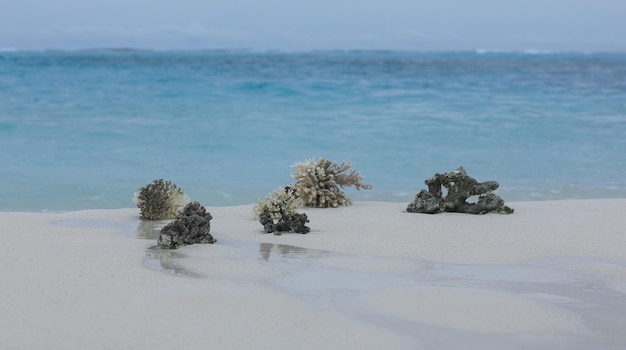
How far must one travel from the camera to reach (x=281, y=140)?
15.8m

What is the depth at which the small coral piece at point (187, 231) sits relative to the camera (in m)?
5.23

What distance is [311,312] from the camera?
3.89 meters

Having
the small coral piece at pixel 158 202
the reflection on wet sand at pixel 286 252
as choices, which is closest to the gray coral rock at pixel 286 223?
the reflection on wet sand at pixel 286 252

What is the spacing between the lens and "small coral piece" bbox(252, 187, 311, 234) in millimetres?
5816

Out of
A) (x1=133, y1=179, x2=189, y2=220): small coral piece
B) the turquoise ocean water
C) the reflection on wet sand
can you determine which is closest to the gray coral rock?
the reflection on wet sand

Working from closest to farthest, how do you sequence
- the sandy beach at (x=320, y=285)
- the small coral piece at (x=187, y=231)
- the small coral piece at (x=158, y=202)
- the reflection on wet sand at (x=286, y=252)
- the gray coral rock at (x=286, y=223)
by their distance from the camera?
the sandy beach at (x=320, y=285) < the reflection on wet sand at (x=286, y=252) < the small coral piece at (x=187, y=231) < the gray coral rock at (x=286, y=223) < the small coral piece at (x=158, y=202)

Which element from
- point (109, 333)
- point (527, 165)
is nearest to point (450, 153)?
point (527, 165)

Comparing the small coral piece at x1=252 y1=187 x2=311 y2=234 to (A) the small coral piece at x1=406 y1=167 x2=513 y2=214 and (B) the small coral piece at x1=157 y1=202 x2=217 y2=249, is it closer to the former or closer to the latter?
(B) the small coral piece at x1=157 y1=202 x2=217 y2=249

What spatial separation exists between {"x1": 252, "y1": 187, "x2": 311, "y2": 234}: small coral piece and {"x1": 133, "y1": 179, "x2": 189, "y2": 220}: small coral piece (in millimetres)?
905

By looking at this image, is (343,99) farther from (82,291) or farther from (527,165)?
(82,291)

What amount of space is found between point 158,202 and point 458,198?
270cm

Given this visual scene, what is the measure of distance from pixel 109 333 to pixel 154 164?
30.8ft

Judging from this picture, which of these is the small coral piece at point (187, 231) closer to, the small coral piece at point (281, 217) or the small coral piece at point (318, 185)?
the small coral piece at point (281, 217)

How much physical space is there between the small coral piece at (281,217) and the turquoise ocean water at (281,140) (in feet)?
12.3
